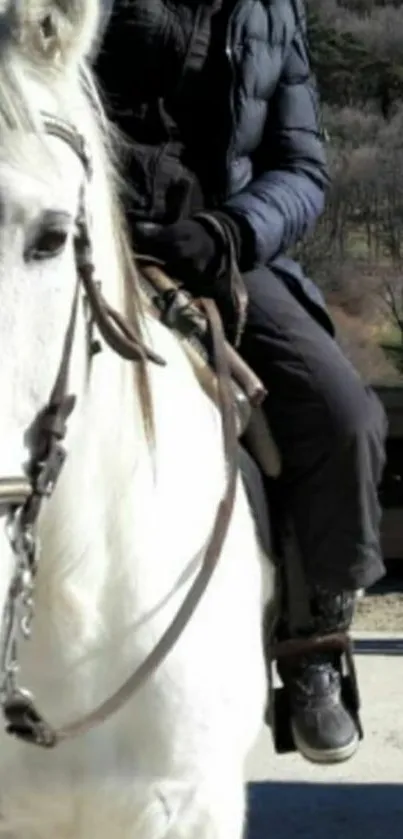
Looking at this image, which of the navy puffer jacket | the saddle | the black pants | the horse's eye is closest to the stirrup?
the saddle

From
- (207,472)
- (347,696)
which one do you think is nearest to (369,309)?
(347,696)

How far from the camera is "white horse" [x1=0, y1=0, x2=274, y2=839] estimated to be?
9.79 feet

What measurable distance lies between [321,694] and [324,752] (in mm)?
132

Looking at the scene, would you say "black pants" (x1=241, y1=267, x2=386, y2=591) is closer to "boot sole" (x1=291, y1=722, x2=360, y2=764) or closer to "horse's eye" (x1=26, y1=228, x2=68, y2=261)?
"boot sole" (x1=291, y1=722, x2=360, y2=764)

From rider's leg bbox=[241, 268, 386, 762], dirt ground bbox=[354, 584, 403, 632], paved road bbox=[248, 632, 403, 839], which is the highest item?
rider's leg bbox=[241, 268, 386, 762]

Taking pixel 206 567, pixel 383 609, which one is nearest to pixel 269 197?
pixel 206 567

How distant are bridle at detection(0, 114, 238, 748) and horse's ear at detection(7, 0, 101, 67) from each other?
0.10m

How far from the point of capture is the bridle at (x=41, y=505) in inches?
103

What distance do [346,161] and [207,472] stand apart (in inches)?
169

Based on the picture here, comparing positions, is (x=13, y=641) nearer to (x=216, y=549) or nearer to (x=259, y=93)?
(x=216, y=549)

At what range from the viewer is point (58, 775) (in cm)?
321

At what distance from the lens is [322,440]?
371cm

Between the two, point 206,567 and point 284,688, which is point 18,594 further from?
point 284,688

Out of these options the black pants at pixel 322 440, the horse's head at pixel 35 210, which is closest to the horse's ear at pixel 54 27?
the horse's head at pixel 35 210
